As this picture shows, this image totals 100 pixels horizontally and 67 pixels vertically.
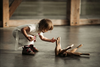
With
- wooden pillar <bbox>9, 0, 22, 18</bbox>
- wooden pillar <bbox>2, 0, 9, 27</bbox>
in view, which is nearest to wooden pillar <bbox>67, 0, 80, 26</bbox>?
wooden pillar <bbox>9, 0, 22, 18</bbox>

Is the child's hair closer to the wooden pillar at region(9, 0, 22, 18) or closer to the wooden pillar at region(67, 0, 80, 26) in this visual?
the wooden pillar at region(9, 0, 22, 18)

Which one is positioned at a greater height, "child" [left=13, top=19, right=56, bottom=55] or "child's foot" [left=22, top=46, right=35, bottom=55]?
"child" [left=13, top=19, right=56, bottom=55]

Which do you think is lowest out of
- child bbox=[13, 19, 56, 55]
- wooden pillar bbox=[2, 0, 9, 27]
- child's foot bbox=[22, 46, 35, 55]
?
child's foot bbox=[22, 46, 35, 55]

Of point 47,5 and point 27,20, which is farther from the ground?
point 47,5

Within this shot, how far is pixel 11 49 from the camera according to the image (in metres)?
2.48

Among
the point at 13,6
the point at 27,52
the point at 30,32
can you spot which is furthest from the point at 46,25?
the point at 13,6

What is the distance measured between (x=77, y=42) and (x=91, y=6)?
2.62 metres

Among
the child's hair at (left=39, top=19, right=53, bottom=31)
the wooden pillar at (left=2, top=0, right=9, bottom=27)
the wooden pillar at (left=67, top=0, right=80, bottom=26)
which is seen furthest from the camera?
the wooden pillar at (left=67, top=0, right=80, bottom=26)

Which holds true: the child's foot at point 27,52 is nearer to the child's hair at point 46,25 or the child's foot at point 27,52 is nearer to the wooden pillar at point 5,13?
the child's hair at point 46,25

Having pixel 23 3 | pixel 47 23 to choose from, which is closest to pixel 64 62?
pixel 47 23

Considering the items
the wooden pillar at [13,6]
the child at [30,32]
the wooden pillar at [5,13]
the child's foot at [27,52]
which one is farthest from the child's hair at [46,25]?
the wooden pillar at [13,6]

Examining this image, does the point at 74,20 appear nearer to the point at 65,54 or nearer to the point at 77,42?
the point at 77,42

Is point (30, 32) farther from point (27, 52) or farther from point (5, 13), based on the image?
point (5, 13)

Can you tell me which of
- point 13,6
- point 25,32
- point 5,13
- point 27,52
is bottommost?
point 27,52
